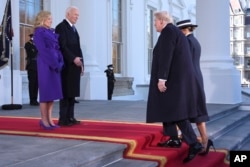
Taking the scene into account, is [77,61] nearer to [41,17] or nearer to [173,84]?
[41,17]

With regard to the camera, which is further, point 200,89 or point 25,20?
point 25,20

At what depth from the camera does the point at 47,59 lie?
469 centimetres

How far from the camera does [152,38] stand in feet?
58.4

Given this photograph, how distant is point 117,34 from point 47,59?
32.8 feet

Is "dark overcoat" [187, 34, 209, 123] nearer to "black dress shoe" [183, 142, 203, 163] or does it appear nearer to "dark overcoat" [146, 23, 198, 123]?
"dark overcoat" [146, 23, 198, 123]

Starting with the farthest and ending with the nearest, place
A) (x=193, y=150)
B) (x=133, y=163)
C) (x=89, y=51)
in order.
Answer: (x=89, y=51)
(x=193, y=150)
(x=133, y=163)

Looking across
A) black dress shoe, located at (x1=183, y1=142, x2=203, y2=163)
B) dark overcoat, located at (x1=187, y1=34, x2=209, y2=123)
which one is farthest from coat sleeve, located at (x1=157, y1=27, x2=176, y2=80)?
black dress shoe, located at (x1=183, y1=142, x2=203, y2=163)

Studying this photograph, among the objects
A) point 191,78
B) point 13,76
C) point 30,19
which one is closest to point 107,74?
point 30,19

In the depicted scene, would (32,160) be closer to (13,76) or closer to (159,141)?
(159,141)

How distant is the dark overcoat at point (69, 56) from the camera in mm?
4926

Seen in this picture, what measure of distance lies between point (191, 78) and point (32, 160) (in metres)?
1.83

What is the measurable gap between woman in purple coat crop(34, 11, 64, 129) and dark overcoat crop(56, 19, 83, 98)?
0.41 ft

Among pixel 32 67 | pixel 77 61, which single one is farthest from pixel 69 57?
pixel 32 67

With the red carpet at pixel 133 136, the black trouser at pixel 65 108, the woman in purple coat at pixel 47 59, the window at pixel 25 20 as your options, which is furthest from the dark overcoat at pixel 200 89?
the window at pixel 25 20
